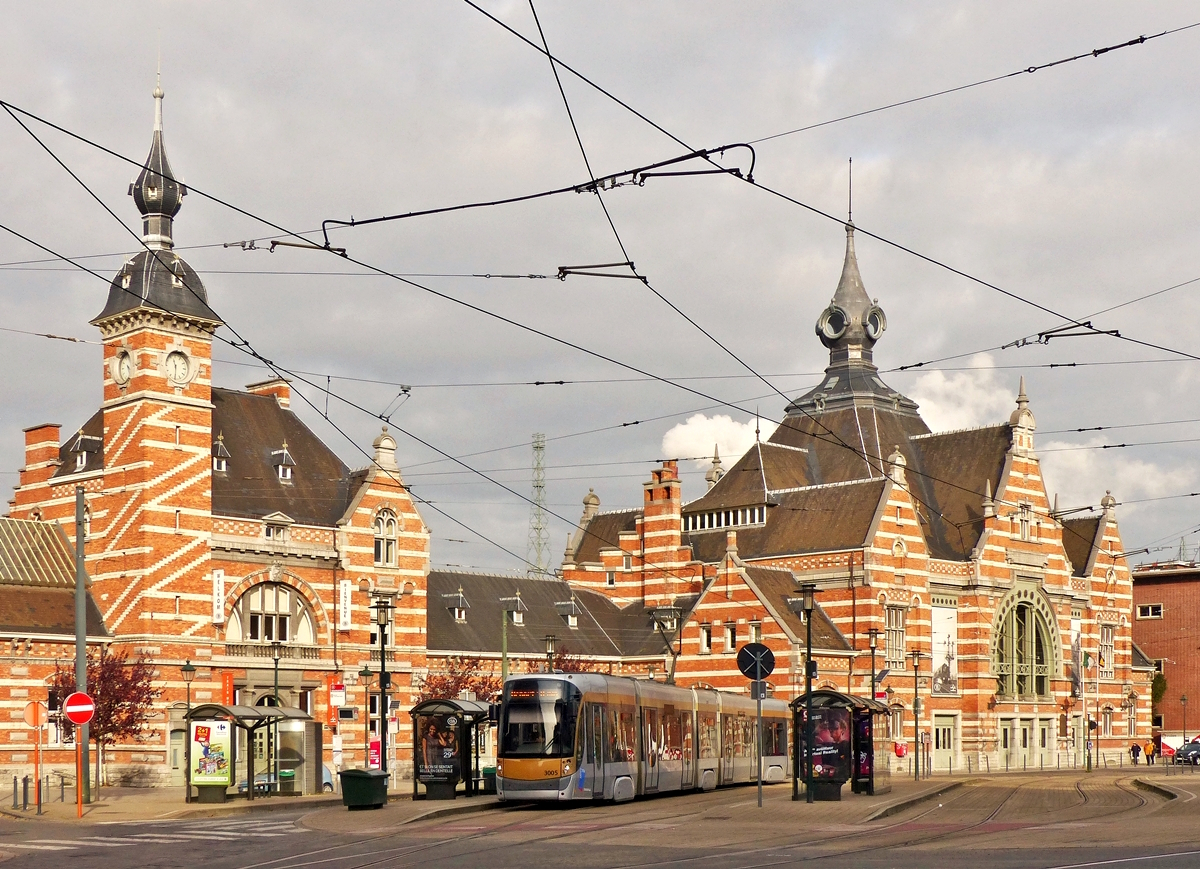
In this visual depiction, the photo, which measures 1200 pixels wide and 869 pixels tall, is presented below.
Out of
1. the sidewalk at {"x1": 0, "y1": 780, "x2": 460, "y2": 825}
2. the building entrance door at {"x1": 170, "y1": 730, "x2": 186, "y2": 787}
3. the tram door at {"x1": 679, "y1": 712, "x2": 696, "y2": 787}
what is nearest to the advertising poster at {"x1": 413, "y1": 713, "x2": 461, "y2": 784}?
the sidewalk at {"x1": 0, "y1": 780, "x2": 460, "y2": 825}

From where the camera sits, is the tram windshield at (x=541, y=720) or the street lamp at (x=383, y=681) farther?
the street lamp at (x=383, y=681)

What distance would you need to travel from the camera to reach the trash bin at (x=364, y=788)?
3170 centimetres

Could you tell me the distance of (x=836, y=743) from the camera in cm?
3409

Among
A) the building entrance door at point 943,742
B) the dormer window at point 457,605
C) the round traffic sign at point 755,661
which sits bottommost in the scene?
the building entrance door at point 943,742

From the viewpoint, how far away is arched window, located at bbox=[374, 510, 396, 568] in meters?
60.7

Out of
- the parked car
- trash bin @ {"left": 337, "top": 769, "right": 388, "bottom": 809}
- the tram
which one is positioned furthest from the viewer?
the parked car

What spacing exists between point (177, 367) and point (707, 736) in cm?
2357

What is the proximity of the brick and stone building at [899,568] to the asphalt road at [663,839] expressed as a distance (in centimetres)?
3505

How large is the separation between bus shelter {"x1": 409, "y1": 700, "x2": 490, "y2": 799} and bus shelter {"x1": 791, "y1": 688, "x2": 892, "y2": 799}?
7.51 m

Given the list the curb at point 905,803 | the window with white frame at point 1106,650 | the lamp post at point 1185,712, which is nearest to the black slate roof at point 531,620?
the curb at point 905,803

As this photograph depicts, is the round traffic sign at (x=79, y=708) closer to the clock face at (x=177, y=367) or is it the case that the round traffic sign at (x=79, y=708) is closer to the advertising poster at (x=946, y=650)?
the clock face at (x=177, y=367)

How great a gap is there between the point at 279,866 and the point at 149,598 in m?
33.9

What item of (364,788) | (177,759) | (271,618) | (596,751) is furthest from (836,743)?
(271,618)

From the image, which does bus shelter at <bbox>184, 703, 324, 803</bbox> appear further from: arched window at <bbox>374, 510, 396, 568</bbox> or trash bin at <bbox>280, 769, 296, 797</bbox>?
arched window at <bbox>374, 510, 396, 568</bbox>
